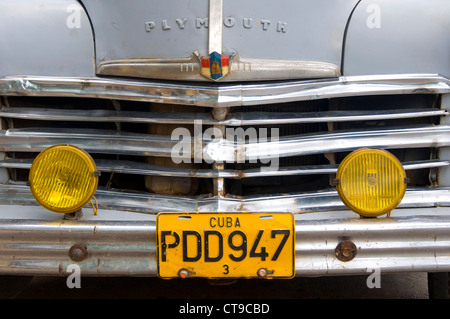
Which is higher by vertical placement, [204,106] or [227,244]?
[204,106]

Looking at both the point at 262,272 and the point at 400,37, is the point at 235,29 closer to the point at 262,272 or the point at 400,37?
the point at 400,37

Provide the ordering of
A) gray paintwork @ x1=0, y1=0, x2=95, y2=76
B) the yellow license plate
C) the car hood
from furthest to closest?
gray paintwork @ x1=0, y1=0, x2=95, y2=76, the car hood, the yellow license plate

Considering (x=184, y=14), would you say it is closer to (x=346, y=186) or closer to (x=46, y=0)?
(x=46, y=0)

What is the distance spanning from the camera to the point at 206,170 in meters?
2.25

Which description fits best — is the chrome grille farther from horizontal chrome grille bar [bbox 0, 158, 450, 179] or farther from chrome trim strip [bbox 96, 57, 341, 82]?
chrome trim strip [bbox 96, 57, 341, 82]

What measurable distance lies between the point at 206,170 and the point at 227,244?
16.0 inches

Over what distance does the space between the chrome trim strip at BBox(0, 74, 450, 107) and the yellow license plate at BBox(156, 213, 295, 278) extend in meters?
0.53

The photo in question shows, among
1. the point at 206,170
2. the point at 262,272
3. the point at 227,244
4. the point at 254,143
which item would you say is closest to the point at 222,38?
the point at 254,143

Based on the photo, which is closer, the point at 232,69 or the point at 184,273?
the point at 184,273

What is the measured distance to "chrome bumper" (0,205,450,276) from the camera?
6.62 ft

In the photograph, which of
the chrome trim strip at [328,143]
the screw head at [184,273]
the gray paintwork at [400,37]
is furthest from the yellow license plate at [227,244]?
the gray paintwork at [400,37]

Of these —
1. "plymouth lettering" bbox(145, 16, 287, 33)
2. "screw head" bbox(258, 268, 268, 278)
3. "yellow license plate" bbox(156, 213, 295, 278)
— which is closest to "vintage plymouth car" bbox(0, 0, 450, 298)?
"plymouth lettering" bbox(145, 16, 287, 33)

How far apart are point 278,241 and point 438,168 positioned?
90 cm
